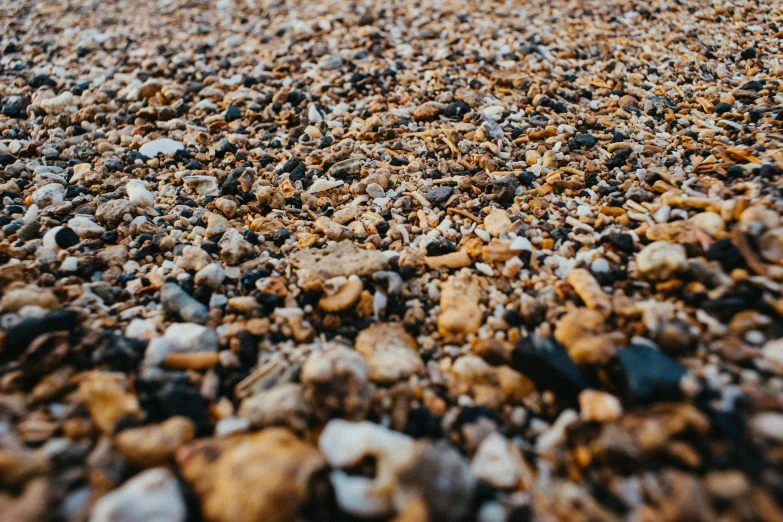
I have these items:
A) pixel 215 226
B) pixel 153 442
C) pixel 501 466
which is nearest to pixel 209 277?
pixel 215 226

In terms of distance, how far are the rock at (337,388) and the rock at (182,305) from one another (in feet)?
2.33

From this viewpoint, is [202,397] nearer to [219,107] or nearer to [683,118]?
[219,107]

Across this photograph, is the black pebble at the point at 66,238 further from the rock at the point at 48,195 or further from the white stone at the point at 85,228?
the rock at the point at 48,195

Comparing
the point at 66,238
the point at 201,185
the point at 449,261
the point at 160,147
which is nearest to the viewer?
the point at 449,261

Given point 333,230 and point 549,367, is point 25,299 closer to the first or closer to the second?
point 333,230

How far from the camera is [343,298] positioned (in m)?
2.09

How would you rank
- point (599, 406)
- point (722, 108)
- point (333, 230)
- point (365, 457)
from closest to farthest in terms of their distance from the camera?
1. point (365, 457)
2. point (599, 406)
3. point (333, 230)
4. point (722, 108)

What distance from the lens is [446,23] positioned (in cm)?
498

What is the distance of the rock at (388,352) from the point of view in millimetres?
1792

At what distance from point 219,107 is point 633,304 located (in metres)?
3.70

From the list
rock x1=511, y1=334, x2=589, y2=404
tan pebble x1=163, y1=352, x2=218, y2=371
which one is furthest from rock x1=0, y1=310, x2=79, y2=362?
rock x1=511, y1=334, x2=589, y2=404

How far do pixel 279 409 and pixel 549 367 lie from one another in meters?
1.08

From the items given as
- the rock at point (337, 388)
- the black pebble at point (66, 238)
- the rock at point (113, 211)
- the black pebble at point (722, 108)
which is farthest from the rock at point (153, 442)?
the black pebble at point (722, 108)

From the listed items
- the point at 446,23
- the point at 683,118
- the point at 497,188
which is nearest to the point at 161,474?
the point at 497,188
